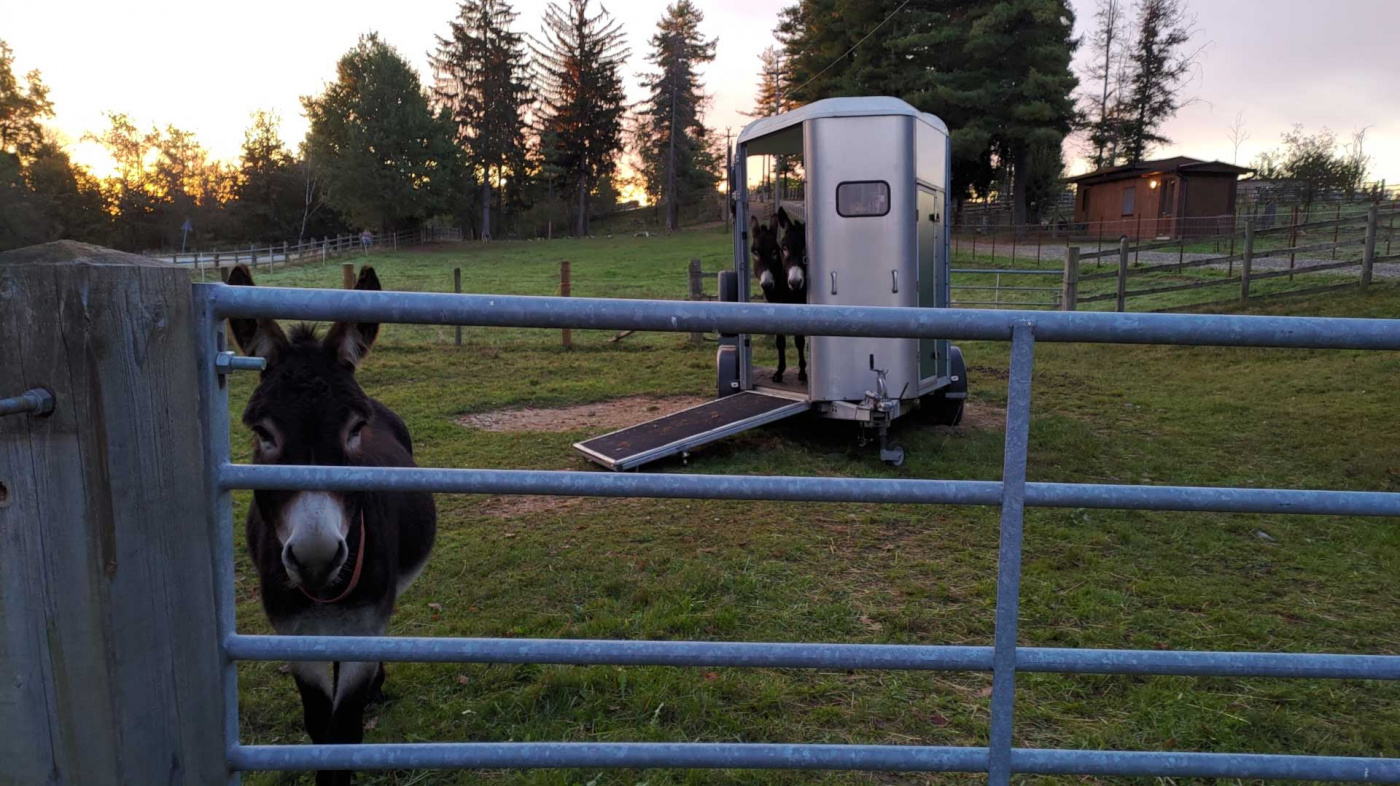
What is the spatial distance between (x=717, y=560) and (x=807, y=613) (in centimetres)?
91

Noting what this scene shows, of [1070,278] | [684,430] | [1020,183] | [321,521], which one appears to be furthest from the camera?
[1020,183]

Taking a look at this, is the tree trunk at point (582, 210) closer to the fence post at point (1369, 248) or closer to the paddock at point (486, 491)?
the fence post at point (1369, 248)

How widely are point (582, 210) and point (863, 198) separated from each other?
167 feet

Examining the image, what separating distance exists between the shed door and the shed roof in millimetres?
30610

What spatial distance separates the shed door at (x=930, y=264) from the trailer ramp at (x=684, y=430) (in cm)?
144

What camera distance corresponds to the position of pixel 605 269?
29656 millimetres

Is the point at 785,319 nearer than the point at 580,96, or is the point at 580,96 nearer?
the point at 785,319

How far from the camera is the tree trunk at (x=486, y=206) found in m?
54.1

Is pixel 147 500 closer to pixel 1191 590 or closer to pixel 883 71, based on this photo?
pixel 1191 590

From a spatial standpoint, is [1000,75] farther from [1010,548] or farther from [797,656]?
[797,656]

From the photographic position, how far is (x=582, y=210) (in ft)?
182

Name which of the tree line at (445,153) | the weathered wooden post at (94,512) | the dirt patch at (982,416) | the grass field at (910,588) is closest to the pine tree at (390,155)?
the tree line at (445,153)

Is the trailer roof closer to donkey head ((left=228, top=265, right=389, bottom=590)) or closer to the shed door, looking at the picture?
the shed door

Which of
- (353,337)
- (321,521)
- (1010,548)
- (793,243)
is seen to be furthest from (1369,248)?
(321,521)
